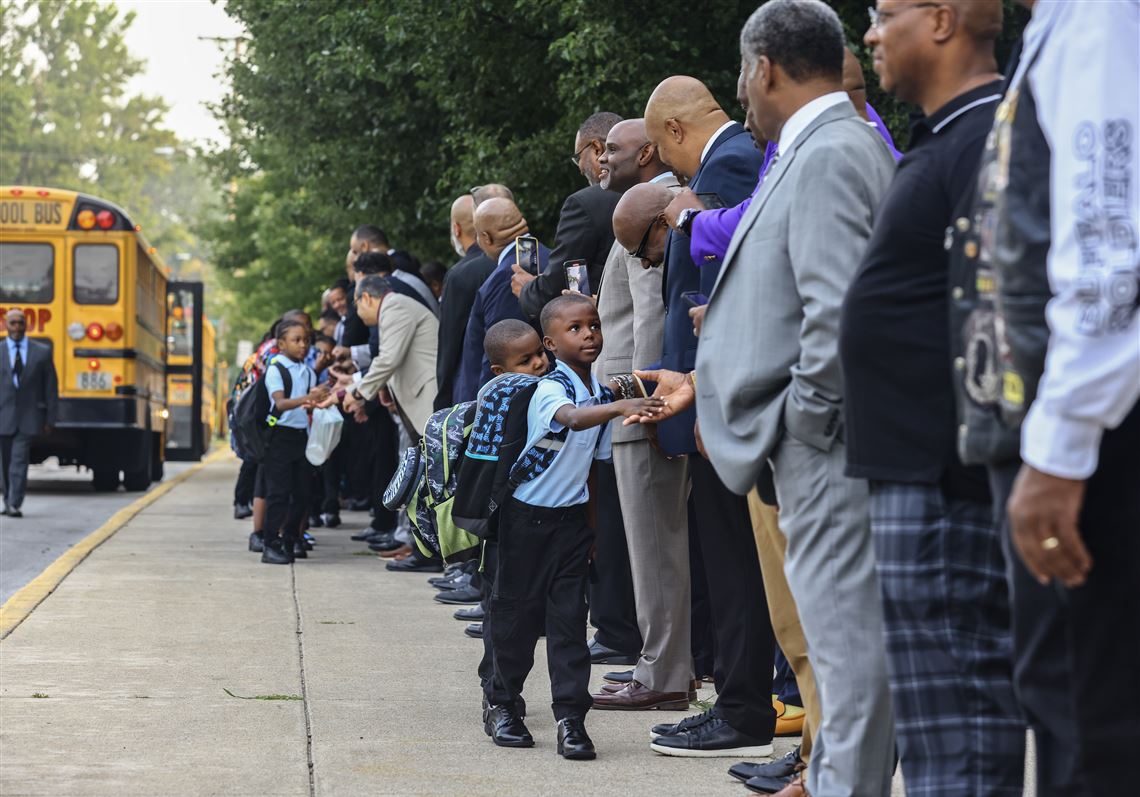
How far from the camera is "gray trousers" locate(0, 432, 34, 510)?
15859mm

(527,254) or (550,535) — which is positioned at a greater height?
(527,254)

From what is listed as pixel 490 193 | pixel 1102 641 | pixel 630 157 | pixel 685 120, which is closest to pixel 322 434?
pixel 490 193

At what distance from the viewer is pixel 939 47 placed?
3387 mm

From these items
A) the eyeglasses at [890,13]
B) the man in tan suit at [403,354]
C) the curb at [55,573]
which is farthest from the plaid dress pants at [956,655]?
the man in tan suit at [403,354]

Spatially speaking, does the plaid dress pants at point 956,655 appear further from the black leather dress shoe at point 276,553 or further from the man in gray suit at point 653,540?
the black leather dress shoe at point 276,553

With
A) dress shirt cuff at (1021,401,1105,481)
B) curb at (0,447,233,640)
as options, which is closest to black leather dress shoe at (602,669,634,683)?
curb at (0,447,233,640)

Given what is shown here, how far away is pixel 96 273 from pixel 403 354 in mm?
9525

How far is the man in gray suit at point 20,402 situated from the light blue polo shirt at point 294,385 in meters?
5.51

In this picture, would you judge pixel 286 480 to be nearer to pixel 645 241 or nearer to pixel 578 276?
pixel 578 276

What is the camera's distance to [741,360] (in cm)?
394

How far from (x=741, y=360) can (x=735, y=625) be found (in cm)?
161

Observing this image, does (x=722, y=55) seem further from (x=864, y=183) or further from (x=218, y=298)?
(x=218, y=298)

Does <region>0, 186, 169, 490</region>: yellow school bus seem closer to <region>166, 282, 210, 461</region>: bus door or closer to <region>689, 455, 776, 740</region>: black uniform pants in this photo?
<region>166, 282, 210, 461</region>: bus door

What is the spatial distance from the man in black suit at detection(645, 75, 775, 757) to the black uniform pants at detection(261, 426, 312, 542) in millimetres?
6113
